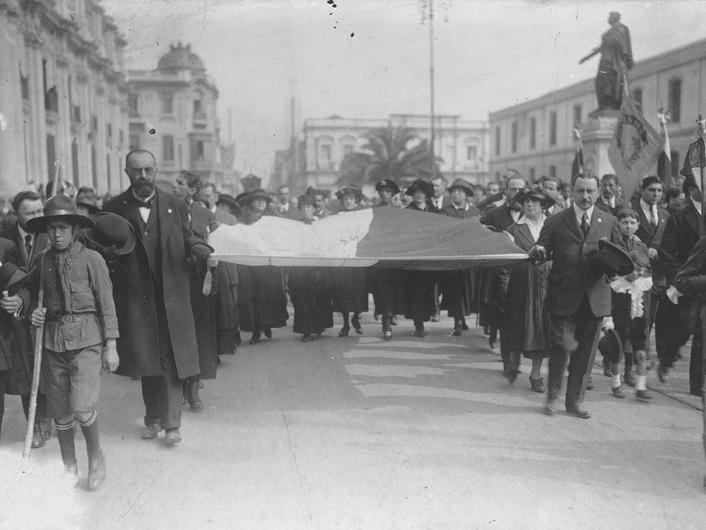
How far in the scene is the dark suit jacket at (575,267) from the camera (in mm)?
5789

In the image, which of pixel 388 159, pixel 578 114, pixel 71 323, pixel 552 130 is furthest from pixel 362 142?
pixel 71 323

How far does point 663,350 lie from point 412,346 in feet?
10.3

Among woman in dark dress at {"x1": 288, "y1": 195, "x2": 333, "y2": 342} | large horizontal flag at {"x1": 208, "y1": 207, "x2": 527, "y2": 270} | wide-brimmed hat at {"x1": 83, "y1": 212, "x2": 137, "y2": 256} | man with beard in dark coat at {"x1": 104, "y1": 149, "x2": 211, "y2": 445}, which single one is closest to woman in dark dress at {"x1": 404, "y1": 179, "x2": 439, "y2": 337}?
woman in dark dress at {"x1": 288, "y1": 195, "x2": 333, "y2": 342}

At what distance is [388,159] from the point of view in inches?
1626

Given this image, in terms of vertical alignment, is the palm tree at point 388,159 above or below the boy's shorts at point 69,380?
above

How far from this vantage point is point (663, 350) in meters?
6.93

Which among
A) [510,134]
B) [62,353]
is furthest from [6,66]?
[510,134]

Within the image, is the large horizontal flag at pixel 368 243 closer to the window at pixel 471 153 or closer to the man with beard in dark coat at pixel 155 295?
the man with beard in dark coat at pixel 155 295

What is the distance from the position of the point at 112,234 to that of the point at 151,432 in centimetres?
165

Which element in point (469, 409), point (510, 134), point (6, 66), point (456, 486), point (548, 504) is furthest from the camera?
point (510, 134)

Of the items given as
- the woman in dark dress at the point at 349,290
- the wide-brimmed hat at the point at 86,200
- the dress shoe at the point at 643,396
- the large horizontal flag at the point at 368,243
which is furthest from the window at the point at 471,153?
the dress shoe at the point at 643,396

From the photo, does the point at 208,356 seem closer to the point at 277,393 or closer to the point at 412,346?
the point at 277,393

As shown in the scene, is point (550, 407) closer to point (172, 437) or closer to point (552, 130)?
point (172, 437)

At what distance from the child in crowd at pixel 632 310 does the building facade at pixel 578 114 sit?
3640 millimetres
